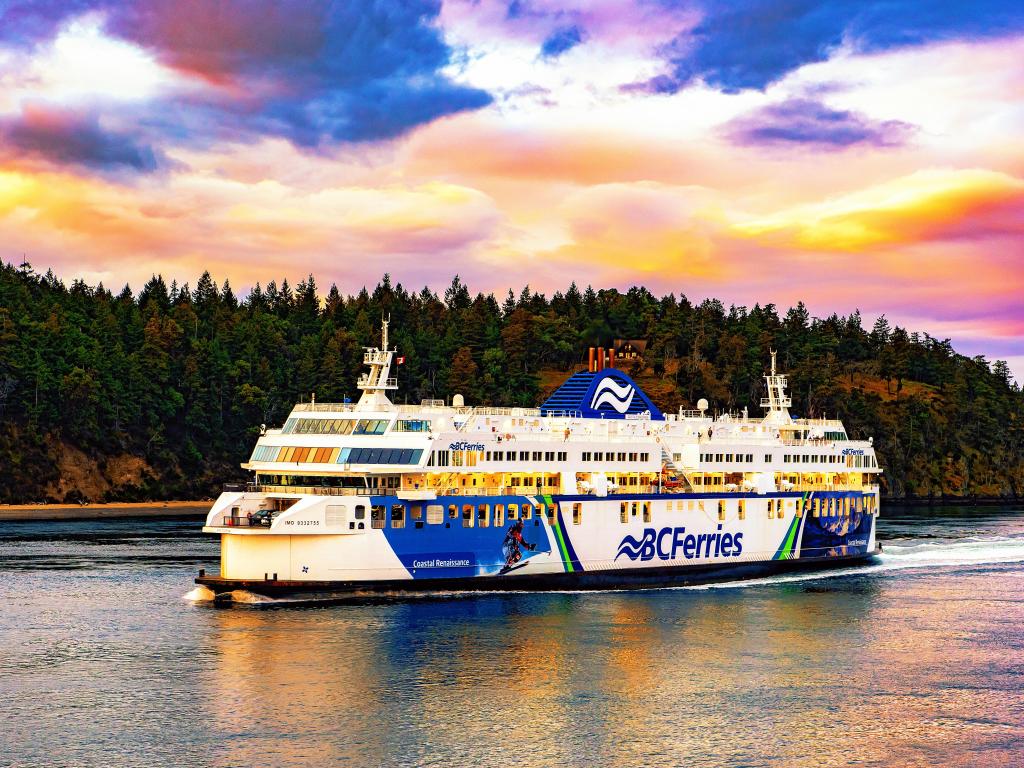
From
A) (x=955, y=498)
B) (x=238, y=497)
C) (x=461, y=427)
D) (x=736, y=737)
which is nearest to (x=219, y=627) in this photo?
(x=238, y=497)

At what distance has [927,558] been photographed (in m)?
84.9

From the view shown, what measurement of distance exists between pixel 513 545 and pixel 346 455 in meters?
9.29

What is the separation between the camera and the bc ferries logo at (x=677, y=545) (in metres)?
65.8

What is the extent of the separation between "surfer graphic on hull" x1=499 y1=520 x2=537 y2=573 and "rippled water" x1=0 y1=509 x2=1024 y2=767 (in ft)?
5.66

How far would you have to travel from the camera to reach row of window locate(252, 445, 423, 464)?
58.1 meters

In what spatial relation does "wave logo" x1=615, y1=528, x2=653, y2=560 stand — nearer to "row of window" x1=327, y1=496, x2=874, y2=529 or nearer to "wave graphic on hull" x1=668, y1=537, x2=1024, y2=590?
"row of window" x1=327, y1=496, x2=874, y2=529

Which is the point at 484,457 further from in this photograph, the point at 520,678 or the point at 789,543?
the point at 789,543

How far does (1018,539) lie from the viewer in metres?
100

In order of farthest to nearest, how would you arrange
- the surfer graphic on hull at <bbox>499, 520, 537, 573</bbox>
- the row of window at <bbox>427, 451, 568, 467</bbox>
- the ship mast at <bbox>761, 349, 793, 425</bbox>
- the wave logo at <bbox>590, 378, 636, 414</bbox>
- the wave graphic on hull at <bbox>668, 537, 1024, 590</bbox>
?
1. the ship mast at <bbox>761, 349, 793, 425</bbox>
2. the wave graphic on hull at <bbox>668, 537, 1024, 590</bbox>
3. the wave logo at <bbox>590, 378, 636, 414</bbox>
4. the surfer graphic on hull at <bbox>499, 520, 537, 573</bbox>
5. the row of window at <bbox>427, 451, 568, 467</bbox>

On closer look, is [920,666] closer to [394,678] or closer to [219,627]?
[394,678]

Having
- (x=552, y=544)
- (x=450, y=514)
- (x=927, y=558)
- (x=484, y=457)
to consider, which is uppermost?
(x=484, y=457)

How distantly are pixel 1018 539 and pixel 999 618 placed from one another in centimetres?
4483

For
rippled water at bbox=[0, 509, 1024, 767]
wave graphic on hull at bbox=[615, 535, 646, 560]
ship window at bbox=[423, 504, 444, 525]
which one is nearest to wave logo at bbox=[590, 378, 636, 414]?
wave graphic on hull at bbox=[615, 535, 646, 560]

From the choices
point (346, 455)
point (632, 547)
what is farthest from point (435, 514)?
point (632, 547)
